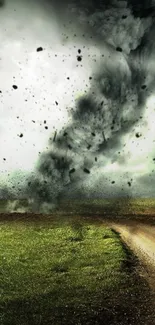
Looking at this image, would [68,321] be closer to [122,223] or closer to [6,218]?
[122,223]

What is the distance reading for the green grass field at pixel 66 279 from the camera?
18.8 m

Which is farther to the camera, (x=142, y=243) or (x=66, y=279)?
(x=142, y=243)

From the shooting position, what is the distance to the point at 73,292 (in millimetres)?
22109

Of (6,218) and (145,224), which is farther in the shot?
(6,218)

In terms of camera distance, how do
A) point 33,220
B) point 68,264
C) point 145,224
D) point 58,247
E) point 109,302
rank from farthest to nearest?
point 33,220
point 145,224
point 58,247
point 68,264
point 109,302

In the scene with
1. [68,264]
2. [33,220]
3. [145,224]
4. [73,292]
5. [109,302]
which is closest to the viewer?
[109,302]

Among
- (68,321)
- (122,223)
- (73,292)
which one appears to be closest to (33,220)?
(122,223)

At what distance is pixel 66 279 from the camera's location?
2461 centimetres

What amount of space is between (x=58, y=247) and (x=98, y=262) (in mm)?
6651

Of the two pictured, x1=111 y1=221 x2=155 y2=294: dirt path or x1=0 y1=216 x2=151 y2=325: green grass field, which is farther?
x1=111 y1=221 x2=155 y2=294: dirt path

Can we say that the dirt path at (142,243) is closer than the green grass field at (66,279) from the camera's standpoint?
No

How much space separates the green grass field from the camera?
18812 mm

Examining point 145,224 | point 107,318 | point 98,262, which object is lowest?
point 107,318

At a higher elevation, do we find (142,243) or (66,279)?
(142,243)
